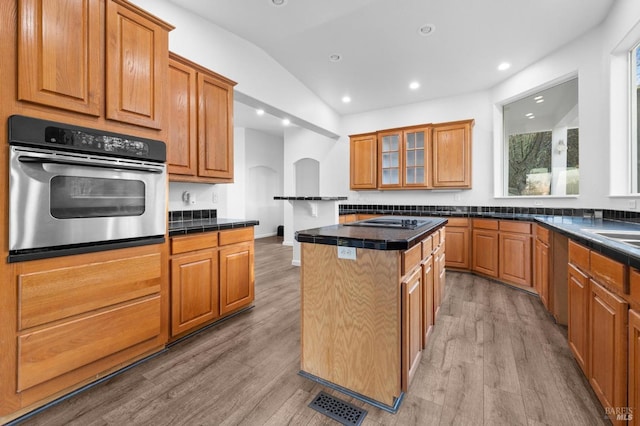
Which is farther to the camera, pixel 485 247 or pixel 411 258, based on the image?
pixel 485 247

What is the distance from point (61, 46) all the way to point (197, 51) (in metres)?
1.47

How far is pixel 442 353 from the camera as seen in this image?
2.17m

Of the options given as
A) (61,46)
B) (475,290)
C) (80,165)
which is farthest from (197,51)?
(475,290)

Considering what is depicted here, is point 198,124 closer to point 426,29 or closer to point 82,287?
point 82,287

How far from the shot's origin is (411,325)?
1713mm

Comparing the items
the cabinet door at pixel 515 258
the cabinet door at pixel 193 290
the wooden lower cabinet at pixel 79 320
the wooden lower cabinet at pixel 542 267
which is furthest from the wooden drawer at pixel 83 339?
the cabinet door at pixel 515 258

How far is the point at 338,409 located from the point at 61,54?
101 inches

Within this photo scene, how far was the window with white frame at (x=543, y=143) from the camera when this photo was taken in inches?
147

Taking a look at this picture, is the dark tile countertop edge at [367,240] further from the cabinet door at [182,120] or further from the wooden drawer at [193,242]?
the cabinet door at [182,120]

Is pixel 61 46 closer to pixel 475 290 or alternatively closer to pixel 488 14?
pixel 488 14

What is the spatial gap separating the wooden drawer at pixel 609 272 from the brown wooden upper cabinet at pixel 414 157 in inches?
133

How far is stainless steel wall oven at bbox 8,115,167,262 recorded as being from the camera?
1501 millimetres

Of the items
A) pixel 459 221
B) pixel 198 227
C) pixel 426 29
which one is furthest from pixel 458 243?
pixel 198 227

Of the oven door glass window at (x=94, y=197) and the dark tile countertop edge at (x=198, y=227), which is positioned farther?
the dark tile countertop edge at (x=198, y=227)
